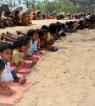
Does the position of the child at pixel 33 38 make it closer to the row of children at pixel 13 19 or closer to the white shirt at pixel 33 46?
the white shirt at pixel 33 46

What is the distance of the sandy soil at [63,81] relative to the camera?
3.58 meters

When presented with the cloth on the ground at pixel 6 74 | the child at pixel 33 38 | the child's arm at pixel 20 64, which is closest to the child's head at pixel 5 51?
the cloth on the ground at pixel 6 74

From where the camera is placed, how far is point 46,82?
4.35m

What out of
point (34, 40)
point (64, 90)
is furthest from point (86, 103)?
point (34, 40)

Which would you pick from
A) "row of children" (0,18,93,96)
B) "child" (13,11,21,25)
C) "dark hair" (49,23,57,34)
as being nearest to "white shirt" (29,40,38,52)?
"row of children" (0,18,93,96)

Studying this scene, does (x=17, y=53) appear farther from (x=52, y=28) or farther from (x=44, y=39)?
(x=52, y=28)

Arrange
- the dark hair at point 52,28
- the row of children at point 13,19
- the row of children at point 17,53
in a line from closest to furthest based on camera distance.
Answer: the row of children at point 17,53 → the dark hair at point 52,28 → the row of children at point 13,19

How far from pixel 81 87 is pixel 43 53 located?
284 cm

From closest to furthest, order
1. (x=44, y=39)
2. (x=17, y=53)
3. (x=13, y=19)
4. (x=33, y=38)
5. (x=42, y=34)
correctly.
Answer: (x=17, y=53) → (x=33, y=38) → (x=42, y=34) → (x=44, y=39) → (x=13, y=19)

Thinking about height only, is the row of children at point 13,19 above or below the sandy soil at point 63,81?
above

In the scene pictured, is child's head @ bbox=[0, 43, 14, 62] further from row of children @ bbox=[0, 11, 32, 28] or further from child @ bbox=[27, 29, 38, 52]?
row of children @ bbox=[0, 11, 32, 28]

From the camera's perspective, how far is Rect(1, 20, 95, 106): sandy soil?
11.7ft

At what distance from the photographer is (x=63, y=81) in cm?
441

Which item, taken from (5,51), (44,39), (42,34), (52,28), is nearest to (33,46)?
(42,34)
